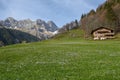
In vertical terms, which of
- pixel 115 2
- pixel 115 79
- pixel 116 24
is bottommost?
pixel 115 79

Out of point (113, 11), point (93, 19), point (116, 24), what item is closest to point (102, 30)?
point (116, 24)

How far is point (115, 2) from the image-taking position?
184750 mm

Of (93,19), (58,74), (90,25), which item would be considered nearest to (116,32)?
(90,25)

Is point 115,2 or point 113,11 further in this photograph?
point 115,2

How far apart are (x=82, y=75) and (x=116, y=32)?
11883 cm

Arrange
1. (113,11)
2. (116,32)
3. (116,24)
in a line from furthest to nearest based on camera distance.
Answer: (113,11)
(116,24)
(116,32)

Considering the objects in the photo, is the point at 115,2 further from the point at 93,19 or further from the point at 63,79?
the point at 63,79

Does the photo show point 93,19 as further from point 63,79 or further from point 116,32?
point 63,79

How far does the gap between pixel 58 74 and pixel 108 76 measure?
159 inches

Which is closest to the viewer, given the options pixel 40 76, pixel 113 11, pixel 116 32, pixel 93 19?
pixel 40 76

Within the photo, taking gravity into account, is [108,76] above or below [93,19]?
below

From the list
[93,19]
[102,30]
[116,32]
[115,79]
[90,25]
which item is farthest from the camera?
[93,19]

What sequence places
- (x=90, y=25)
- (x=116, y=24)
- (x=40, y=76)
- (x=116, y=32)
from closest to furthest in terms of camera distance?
1. (x=40, y=76)
2. (x=116, y=32)
3. (x=116, y=24)
4. (x=90, y=25)

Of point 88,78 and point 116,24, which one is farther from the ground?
point 116,24
